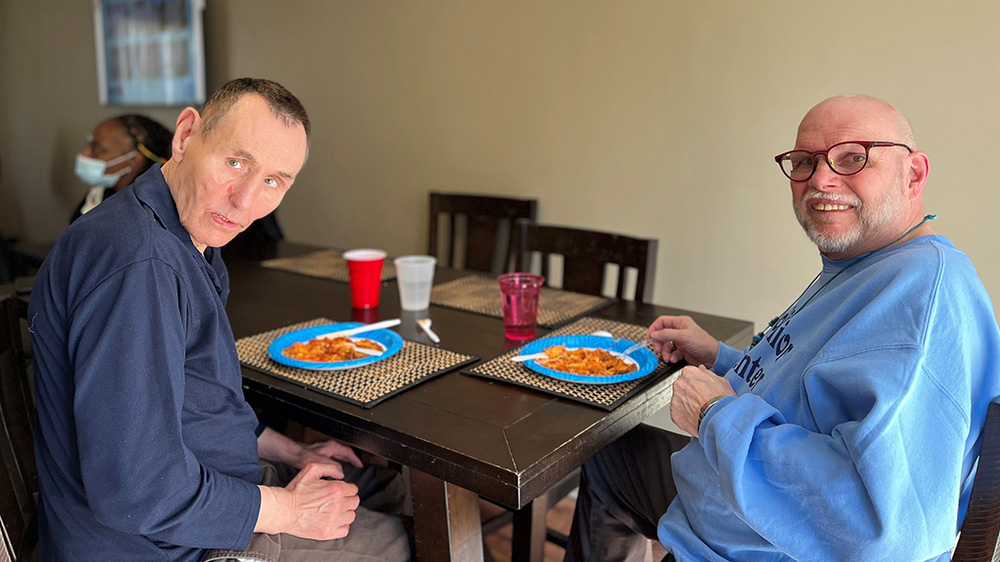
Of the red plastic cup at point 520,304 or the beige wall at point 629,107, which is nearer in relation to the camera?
the red plastic cup at point 520,304

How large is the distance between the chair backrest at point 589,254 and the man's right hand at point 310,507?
990 mm

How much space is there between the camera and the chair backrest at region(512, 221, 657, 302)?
191cm

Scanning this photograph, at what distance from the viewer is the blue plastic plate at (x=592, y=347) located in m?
1.25

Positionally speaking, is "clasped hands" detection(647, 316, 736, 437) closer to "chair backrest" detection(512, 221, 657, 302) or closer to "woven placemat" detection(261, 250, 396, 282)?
Result: "chair backrest" detection(512, 221, 657, 302)

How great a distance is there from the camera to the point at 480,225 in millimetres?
2691

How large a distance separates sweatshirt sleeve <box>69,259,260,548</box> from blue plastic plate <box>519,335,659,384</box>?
61 cm

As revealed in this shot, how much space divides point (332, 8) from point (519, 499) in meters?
2.66

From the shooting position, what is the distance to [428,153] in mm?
2895

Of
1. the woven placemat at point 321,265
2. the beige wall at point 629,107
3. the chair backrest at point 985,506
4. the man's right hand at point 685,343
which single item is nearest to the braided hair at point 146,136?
the beige wall at point 629,107

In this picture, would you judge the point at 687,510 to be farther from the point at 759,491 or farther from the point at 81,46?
the point at 81,46

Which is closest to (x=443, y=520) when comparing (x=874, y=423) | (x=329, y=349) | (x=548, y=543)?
(x=329, y=349)

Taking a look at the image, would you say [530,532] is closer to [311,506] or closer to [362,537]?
[362,537]

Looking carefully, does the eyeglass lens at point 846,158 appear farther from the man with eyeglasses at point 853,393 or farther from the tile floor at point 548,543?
the tile floor at point 548,543

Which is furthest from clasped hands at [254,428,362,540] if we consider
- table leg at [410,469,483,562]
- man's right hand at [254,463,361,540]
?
table leg at [410,469,483,562]
